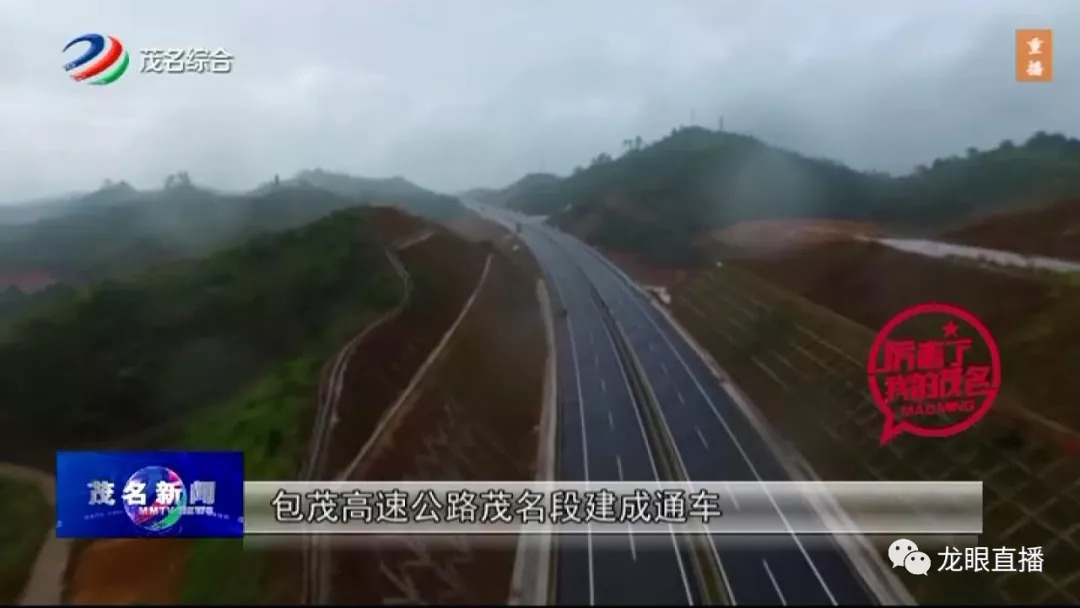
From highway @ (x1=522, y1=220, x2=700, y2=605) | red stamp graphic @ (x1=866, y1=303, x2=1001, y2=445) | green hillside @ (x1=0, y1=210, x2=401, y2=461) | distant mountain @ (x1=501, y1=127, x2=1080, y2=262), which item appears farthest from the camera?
distant mountain @ (x1=501, y1=127, x2=1080, y2=262)

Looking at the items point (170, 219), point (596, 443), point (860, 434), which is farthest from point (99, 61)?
point (860, 434)

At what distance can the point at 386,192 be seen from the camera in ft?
31.0

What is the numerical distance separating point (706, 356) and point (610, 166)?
2.90 metres

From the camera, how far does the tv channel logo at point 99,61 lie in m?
7.25

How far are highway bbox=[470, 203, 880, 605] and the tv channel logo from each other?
14.8ft

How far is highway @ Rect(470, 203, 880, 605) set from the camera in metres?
6.42

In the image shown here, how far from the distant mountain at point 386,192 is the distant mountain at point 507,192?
235 mm

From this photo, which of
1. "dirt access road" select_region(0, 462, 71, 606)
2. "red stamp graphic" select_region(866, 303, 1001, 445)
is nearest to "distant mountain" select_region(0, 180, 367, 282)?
"dirt access road" select_region(0, 462, 71, 606)

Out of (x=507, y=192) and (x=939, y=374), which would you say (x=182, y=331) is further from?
(x=939, y=374)

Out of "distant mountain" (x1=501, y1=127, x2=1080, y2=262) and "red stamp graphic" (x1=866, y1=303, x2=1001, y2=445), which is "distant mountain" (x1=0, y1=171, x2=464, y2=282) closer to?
"distant mountain" (x1=501, y1=127, x2=1080, y2=262)

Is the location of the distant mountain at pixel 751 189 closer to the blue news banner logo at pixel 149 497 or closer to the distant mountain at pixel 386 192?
the distant mountain at pixel 386 192

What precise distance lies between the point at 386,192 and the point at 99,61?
3264 mm

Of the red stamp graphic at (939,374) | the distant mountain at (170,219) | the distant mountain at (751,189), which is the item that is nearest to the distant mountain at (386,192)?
the distant mountain at (170,219)
